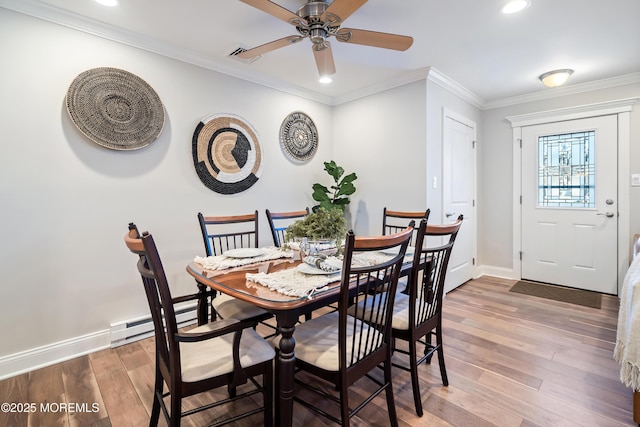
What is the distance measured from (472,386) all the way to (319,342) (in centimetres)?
113

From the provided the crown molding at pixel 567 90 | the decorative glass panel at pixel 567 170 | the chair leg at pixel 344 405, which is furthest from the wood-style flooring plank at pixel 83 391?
A: the crown molding at pixel 567 90

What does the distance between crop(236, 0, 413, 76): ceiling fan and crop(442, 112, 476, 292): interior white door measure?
1.71 m

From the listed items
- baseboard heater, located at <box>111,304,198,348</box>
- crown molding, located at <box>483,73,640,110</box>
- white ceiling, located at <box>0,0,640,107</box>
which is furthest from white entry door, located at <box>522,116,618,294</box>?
baseboard heater, located at <box>111,304,198,348</box>

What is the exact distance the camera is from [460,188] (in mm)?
3760

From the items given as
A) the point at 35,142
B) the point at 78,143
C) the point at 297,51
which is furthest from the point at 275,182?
the point at 35,142

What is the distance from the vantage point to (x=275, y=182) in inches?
136

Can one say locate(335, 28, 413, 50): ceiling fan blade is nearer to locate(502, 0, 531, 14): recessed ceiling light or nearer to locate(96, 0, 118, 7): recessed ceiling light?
locate(502, 0, 531, 14): recessed ceiling light

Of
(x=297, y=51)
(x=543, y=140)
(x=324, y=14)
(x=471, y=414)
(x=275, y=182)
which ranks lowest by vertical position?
(x=471, y=414)

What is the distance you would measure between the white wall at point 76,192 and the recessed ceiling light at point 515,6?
7.86 ft

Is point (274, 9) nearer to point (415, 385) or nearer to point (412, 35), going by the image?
point (412, 35)

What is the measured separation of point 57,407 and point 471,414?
2.26m

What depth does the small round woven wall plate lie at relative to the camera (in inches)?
86.2

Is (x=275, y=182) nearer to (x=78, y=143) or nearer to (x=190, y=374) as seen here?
(x=78, y=143)

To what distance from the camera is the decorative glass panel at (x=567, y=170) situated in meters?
3.55
